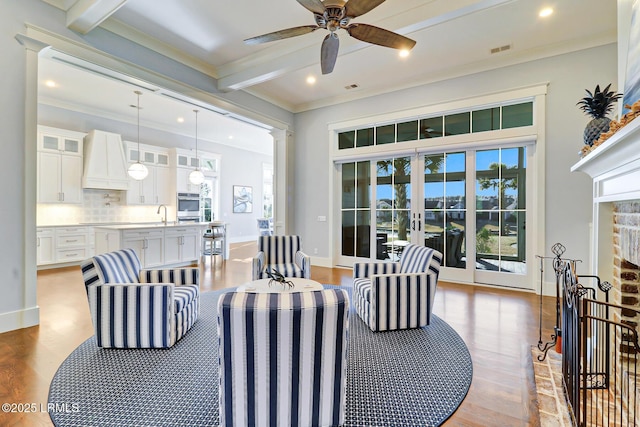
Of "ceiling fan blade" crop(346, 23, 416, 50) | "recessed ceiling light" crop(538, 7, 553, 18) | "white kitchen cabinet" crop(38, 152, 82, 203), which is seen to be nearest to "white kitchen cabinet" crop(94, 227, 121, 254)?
"white kitchen cabinet" crop(38, 152, 82, 203)

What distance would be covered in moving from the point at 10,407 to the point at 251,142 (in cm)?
889

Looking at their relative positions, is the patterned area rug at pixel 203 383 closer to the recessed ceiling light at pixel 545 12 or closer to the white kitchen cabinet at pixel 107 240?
the white kitchen cabinet at pixel 107 240

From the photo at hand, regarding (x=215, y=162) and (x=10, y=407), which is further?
(x=215, y=162)

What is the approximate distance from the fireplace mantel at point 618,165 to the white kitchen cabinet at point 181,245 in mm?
6545

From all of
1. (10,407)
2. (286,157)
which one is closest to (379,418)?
(10,407)

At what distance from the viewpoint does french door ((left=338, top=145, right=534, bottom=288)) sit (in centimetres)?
455

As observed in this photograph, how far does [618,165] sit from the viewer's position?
79.0 inches

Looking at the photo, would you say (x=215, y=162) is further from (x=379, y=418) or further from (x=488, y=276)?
(x=379, y=418)

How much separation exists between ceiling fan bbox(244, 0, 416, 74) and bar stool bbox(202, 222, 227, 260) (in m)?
4.97

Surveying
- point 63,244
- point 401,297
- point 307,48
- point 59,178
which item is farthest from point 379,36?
point 63,244

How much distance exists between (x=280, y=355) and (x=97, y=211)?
7.51 meters

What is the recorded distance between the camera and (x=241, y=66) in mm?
4590

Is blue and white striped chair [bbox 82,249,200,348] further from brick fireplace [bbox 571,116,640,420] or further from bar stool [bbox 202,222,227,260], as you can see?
bar stool [bbox 202,222,227,260]

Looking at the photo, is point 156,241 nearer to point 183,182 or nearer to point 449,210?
point 183,182
